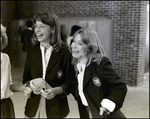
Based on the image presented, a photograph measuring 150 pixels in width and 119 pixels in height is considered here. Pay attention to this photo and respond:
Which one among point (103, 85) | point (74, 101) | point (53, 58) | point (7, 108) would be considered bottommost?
point (7, 108)

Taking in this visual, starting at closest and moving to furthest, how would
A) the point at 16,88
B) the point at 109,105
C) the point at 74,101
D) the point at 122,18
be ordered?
the point at 109,105 < the point at 74,101 < the point at 16,88 < the point at 122,18

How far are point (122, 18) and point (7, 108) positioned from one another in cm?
91

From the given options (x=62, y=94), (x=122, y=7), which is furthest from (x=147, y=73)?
(x=62, y=94)

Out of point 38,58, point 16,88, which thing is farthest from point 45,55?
point 16,88

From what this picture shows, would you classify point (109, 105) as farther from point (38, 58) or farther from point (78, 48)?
point (38, 58)

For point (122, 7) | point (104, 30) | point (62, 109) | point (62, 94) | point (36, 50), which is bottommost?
point (62, 109)

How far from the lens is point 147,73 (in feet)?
5.82

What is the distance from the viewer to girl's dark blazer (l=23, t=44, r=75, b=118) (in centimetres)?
155

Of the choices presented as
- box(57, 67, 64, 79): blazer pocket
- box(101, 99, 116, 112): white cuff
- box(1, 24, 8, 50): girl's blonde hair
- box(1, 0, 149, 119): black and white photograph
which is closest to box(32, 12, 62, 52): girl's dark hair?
box(1, 0, 149, 119): black and white photograph

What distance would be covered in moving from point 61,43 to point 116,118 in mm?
497

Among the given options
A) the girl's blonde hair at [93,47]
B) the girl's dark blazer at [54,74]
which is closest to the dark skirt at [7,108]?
the girl's dark blazer at [54,74]

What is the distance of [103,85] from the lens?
1.42 meters

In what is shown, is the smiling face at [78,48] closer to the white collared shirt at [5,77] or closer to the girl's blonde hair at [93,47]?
the girl's blonde hair at [93,47]

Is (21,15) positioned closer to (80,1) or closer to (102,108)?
(80,1)
